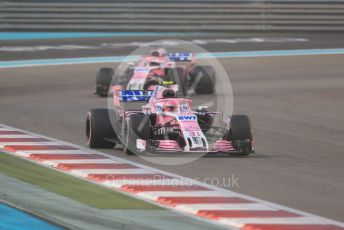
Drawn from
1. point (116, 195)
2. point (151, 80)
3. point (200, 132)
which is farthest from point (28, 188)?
point (151, 80)

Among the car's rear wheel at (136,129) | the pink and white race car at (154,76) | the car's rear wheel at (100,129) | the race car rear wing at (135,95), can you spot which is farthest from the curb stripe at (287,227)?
the pink and white race car at (154,76)

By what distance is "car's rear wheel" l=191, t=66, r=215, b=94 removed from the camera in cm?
2244

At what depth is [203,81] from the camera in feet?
74.0

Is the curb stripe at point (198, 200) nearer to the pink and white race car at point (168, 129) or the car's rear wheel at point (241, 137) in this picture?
the pink and white race car at point (168, 129)

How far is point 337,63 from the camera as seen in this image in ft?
100.0

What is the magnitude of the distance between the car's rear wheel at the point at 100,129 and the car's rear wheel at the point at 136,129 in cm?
66

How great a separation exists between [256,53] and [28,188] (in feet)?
74.8

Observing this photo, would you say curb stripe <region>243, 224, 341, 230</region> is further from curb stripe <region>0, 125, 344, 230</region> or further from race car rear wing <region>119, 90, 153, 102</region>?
race car rear wing <region>119, 90, 153, 102</region>

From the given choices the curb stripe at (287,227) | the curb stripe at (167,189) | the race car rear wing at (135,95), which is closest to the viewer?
the curb stripe at (287,227)

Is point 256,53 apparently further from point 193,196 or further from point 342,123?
point 193,196

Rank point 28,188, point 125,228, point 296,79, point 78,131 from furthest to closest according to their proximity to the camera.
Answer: point 296,79 < point 78,131 < point 28,188 < point 125,228

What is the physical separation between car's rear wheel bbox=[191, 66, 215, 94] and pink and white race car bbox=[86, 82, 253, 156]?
846 cm

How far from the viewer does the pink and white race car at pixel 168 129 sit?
12633mm

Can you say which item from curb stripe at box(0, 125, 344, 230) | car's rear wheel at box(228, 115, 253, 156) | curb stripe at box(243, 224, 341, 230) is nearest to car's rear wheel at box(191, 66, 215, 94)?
curb stripe at box(0, 125, 344, 230)
